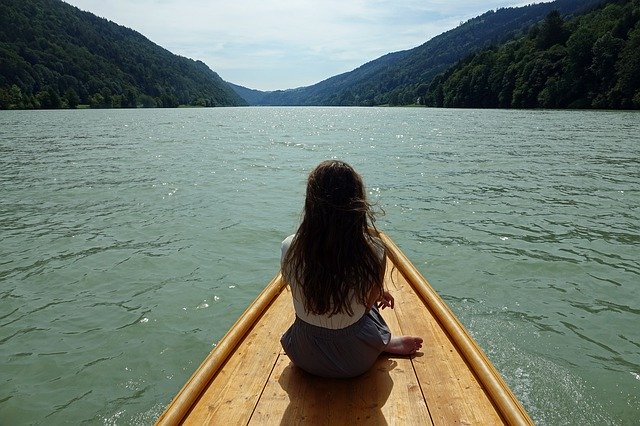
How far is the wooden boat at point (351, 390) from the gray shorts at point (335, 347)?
0.13 metres

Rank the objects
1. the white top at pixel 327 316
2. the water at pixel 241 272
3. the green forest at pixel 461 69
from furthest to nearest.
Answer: the green forest at pixel 461 69 < the water at pixel 241 272 < the white top at pixel 327 316

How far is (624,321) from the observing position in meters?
6.44

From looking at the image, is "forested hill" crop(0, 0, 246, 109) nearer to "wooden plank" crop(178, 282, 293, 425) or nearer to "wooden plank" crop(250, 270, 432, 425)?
"wooden plank" crop(178, 282, 293, 425)

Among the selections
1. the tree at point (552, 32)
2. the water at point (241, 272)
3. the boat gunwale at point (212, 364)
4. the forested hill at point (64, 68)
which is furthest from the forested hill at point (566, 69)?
the forested hill at point (64, 68)

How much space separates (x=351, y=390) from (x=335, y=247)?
1.13m

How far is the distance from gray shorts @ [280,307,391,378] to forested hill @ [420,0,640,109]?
73022 millimetres

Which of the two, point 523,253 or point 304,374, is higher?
point 304,374

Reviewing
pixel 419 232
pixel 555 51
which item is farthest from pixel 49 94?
pixel 419 232

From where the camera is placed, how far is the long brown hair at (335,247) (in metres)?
3.20

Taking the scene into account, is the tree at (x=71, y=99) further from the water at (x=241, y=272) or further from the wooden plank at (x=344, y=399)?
the wooden plank at (x=344, y=399)

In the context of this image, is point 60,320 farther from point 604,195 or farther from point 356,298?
point 604,195

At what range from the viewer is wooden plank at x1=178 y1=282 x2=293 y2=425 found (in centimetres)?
328

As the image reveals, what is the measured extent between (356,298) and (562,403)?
9.53 feet

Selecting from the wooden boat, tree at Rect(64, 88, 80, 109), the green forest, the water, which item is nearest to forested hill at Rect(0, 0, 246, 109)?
tree at Rect(64, 88, 80, 109)
